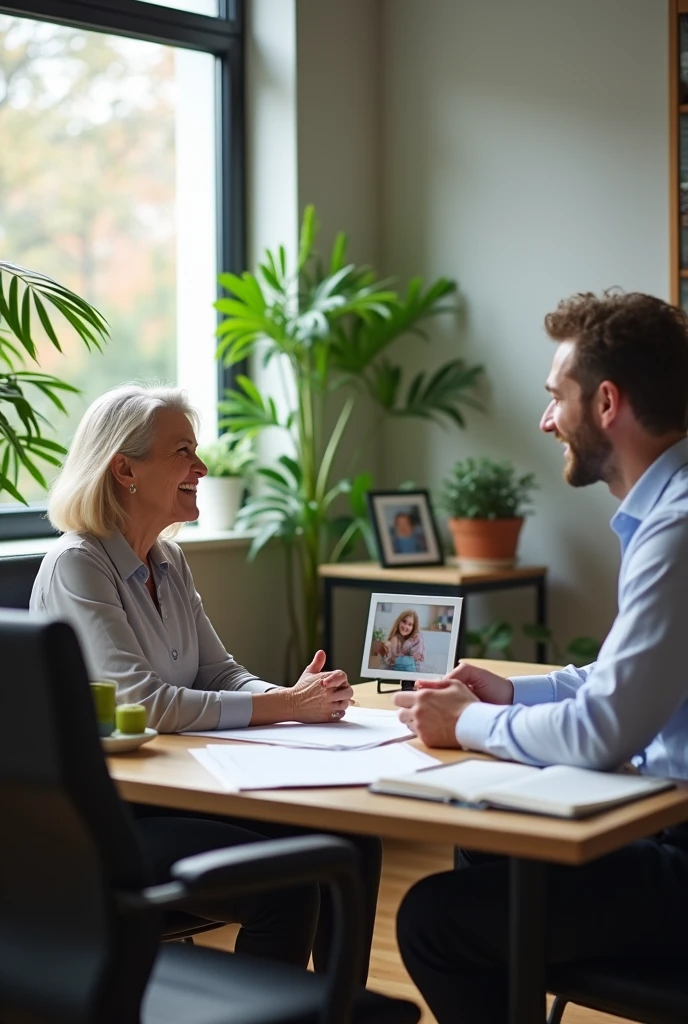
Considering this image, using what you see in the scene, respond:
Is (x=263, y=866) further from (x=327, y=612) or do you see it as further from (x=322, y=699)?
(x=327, y=612)

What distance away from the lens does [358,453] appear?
15.8ft

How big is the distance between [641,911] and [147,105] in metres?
3.30

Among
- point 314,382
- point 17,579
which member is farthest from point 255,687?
point 314,382

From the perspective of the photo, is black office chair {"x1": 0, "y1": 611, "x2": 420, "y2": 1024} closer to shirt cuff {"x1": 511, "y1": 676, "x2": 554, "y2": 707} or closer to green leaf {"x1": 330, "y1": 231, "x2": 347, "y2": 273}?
shirt cuff {"x1": 511, "y1": 676, "x2": 554, "y2": 707}

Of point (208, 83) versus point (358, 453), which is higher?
point (208, 83)

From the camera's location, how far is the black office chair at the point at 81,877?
1482mm

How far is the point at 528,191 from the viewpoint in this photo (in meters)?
4.52

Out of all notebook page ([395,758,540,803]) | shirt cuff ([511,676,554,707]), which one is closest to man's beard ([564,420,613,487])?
shirt cuff ([511,676,554,707])

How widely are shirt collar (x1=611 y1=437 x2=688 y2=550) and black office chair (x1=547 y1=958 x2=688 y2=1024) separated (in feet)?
1.97

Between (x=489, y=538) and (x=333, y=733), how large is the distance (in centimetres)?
216

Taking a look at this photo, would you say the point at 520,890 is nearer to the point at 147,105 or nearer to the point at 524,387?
the point at 524,387

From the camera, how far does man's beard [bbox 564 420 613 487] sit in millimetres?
2078

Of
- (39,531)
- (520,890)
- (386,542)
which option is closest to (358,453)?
(386,542)

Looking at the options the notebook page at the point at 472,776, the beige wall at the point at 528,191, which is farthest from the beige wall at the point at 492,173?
the notebook page at the point at 472,776
